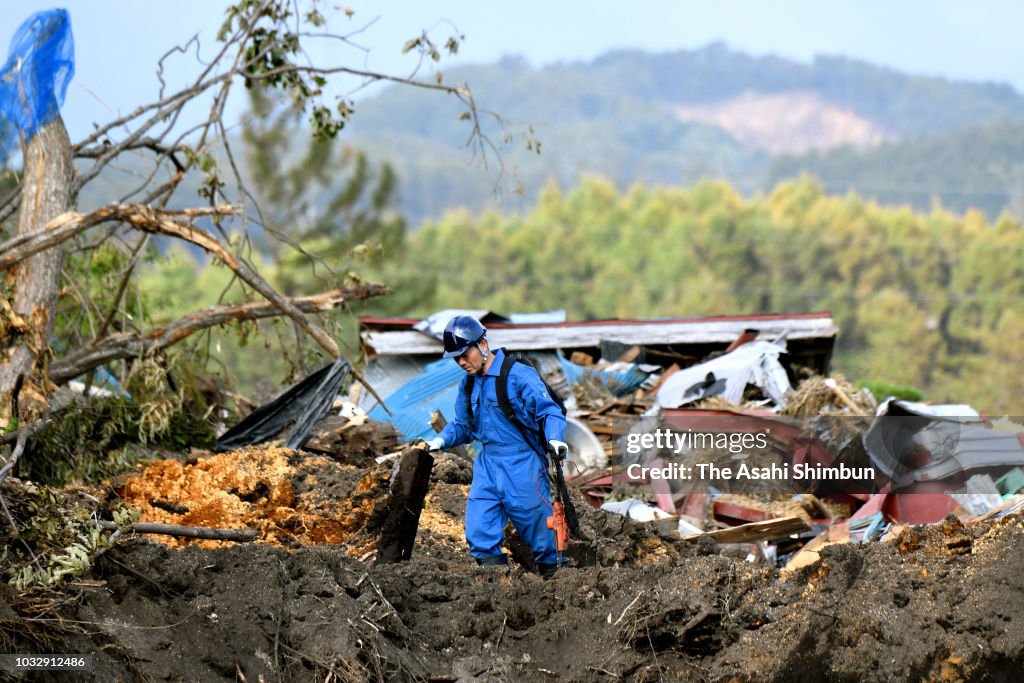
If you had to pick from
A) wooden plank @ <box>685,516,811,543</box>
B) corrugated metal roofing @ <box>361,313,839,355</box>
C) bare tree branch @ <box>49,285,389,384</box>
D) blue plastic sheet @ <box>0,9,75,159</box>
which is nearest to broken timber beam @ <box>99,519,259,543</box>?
bare tree branch @ <box>49,285,389,384</box>

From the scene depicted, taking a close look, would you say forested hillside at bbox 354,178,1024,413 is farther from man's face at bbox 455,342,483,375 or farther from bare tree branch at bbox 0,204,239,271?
man's face at bbox 455,342,483,375

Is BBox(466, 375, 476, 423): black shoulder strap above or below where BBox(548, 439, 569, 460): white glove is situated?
above

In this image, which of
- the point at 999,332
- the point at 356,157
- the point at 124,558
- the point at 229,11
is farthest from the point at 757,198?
the point at 124,558

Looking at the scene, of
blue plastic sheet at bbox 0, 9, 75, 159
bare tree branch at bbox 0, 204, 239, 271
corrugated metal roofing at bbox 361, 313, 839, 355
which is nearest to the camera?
bare tree branch at bbox 0, 204, 239, 271

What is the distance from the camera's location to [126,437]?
1009 centimetres

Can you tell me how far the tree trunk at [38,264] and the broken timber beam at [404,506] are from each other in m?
2.86

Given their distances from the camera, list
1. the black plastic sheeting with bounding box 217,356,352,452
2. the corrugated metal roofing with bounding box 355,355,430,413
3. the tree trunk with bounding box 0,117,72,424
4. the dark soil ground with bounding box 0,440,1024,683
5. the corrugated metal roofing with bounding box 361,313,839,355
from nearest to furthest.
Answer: the dark soil ground with bounding box 0,440,1024,683 < the tree trunk with bounding box 0,117,72,424 < the black plastic sheeting with bounding box 217,356,352,452 < the corrugated metal roofing with bounding box 355,355,430,413 < the corrugated metal roofing with bounding box 361,313,839,355

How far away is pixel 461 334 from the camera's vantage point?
6.47 m

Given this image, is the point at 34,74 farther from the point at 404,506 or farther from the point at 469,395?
the point at 469,395

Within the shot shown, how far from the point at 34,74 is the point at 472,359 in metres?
5.03

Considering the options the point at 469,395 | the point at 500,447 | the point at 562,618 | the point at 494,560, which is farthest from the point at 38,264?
the point at 562,618

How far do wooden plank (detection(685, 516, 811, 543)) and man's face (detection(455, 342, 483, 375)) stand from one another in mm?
3190

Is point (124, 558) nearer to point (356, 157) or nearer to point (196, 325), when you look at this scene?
point (196, 325)

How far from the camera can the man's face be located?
6.57 meters
